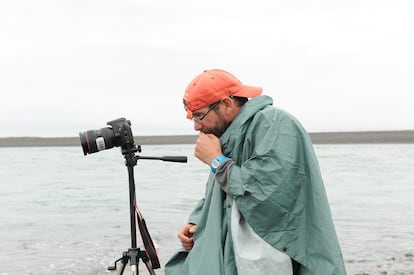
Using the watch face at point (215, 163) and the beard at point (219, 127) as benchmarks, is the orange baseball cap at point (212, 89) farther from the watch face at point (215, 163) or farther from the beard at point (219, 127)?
the watch face at point (215, 163)

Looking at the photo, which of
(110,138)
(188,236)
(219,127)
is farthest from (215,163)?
(110,138)

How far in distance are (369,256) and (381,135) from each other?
62329mm

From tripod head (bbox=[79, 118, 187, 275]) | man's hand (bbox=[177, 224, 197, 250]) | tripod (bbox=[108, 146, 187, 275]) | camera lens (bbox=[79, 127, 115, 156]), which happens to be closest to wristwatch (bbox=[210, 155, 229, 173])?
man's hand (bbox=[177, 224, 197, 250])

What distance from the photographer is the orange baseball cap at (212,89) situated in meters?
2.69

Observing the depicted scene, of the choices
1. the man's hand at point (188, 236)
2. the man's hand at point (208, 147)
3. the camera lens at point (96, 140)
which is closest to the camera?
the man's hand at point (208, 147)

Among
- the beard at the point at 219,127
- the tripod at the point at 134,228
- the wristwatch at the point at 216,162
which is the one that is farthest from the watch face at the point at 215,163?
the tripod at the point at 134,228

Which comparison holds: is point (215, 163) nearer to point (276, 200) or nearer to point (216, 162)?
point (216, 162)

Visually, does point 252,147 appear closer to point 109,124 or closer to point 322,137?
point 109,124

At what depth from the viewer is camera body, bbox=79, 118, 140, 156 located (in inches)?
131

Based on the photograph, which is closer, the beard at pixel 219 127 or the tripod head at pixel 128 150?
the beard at pixel 219 127

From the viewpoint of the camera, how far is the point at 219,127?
9.07ft

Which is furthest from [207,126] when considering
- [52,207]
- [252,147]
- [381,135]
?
[381,135]

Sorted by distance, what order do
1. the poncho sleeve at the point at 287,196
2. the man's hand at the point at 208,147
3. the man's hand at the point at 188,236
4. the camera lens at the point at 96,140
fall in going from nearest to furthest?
the poncho sleeve at the point at 287,196, the man's hand at the point at 208,147, the man's hand at the point at 188,236, the camera lens at the point at 96,140

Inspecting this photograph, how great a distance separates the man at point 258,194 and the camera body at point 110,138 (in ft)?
2.47
